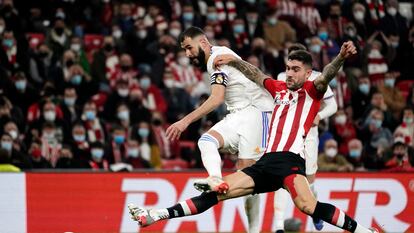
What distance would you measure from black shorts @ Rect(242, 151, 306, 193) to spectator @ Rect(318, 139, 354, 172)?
6.86 m

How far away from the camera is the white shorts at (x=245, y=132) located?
1126 centimetres

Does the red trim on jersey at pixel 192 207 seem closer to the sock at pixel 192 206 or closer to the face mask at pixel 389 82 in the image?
the sock at pixel 192 206

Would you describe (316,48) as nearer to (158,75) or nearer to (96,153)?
(158,75)

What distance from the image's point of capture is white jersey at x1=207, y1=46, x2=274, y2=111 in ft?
37.3

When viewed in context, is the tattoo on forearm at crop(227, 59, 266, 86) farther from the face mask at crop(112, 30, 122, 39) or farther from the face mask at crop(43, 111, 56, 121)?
the face mask at crop(112, 30, 122, 39)

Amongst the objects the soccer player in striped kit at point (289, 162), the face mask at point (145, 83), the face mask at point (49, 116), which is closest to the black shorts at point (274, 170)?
the soccer player in striped kit at point (289, 162)

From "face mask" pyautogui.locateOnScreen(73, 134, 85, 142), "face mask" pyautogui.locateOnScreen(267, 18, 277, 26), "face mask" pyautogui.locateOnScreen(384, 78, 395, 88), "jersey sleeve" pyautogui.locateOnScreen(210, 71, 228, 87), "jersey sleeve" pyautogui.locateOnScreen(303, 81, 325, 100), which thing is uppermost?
"face mask" pyautogui.locateOnScreen(267, 18, 277, 26)

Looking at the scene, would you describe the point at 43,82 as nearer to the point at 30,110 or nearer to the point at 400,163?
the point at 30,110

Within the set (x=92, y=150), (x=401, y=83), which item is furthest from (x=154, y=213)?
(x=401, y=83)

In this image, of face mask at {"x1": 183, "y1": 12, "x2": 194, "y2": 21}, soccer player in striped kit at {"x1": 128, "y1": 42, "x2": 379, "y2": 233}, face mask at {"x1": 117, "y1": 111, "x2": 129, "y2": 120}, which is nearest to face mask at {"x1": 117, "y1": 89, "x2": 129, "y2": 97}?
face mask at {"x1": 117, "y1": 111, "x2": 129, "y2": 120}

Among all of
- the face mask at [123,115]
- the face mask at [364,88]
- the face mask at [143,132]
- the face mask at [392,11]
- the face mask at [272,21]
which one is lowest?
the face mask at [143,132]

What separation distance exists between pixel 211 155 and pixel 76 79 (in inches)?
335

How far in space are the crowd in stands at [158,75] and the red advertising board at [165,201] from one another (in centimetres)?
101

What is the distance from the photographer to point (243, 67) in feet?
36.3
